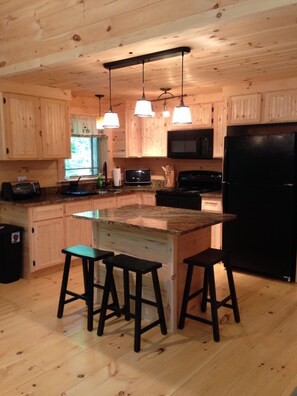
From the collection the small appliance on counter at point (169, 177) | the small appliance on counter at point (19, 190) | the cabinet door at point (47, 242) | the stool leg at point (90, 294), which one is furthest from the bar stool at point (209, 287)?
the small appliance on counter at point (169, 177)

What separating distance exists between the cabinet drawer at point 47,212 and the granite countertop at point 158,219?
3.53ft

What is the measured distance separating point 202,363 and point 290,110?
2921 millimetres

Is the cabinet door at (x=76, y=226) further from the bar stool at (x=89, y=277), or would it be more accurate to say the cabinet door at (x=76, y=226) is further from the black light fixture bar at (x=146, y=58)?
the black light fixture bar at (x=146, y=58)

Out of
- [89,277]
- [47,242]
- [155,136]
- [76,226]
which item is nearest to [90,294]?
[89,277]

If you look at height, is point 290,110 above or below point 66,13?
below

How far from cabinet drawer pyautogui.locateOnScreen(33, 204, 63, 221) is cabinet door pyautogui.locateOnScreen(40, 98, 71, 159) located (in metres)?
0.72

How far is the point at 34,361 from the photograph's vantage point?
2514 mm

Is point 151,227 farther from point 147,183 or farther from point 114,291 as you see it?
point 147,183

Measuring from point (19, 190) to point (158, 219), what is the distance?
6.70 ft

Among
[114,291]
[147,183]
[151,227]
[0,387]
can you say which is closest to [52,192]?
[147,183]

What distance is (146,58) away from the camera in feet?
10.1

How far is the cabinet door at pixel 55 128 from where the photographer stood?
4.45 meters

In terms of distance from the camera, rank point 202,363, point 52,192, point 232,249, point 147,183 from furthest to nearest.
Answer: point 147,183, point 52,192, point 232,249, point 202,363

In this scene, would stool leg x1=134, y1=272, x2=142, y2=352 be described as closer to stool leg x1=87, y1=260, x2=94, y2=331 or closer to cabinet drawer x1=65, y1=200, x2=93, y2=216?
stool leg x1=87, y1=260, x2=94, y2=331
